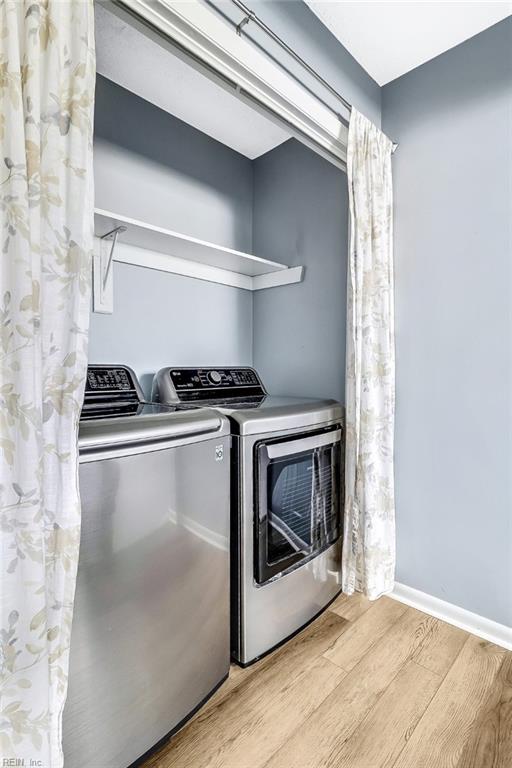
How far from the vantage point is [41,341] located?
781 mm

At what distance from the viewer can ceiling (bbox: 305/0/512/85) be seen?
1436mm

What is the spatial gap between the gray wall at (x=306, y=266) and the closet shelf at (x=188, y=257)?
0.08 metres

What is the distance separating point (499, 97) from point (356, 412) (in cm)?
139

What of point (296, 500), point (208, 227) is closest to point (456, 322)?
point (296, 500)

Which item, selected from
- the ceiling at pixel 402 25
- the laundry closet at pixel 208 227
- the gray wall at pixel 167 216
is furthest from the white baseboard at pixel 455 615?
the ceiling at pixel 402 25

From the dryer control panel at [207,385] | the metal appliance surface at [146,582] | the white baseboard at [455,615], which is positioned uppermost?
the dryer control panel at [207,385]

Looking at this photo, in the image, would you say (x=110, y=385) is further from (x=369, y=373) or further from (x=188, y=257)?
(x=369, y=373)

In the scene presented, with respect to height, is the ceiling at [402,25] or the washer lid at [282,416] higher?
the ceiling at [402,25]

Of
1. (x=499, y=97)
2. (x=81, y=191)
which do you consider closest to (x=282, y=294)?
(x=499, y=97)

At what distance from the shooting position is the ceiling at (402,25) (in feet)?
4.71

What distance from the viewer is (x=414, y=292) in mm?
1766

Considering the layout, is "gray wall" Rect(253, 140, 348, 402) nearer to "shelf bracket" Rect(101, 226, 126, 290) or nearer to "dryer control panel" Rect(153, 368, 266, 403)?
"dryer control panel" Rect(153, 368, 266, 403)

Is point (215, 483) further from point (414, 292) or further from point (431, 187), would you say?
point (431, 187)

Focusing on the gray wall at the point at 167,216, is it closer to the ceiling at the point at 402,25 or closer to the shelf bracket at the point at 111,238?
the shelf bracket at the point at 111,238
